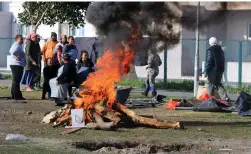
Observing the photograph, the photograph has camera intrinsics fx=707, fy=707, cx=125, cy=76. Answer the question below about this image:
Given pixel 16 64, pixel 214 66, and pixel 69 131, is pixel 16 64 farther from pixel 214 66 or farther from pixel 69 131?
pixel 69 131

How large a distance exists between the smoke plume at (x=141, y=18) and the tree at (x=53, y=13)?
14.7 meters

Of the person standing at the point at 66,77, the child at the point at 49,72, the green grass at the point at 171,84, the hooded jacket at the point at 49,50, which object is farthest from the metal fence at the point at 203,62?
the person standing at the point at 66,77

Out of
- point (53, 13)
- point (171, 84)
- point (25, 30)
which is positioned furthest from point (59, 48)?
point (25, 30)

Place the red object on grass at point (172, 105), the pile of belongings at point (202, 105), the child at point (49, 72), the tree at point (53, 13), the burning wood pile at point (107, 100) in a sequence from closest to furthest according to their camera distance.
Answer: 1. the burning wood pile at point (107, 100)
2. the pile of belongings at point (202, 105)
3. the red object on grass at point (172, 105)
4. the child at point (49, 72)
5. the tree at point (53, 13)

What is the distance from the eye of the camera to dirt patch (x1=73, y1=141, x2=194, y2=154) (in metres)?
12.1

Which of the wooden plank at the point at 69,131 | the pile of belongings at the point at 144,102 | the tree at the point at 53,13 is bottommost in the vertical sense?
the wooden plank at the point at 69,131

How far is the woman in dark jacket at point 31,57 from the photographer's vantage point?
2258 cm

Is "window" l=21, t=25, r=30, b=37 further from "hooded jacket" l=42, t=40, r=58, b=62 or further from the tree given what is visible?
"hooded jacket" l=42, t=40, r=58, b=62

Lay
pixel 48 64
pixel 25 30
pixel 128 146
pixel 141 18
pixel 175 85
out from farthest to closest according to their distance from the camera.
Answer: pixel 25 30
pixel 175 85
pixel 48 64
pixel 141 18
pixel 128 146

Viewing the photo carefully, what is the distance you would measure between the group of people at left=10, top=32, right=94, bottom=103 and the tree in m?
6.95

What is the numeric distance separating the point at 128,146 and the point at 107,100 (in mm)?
2486

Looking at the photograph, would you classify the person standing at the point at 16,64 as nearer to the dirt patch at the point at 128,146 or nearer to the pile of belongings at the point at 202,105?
the pile of belongings at the point at 202,105

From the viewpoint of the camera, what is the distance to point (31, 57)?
2259 centimetres

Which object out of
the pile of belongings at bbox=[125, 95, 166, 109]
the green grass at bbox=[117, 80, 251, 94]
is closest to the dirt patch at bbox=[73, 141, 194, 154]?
the pile of belongings at bbox=[125, 95, 166, 109]
